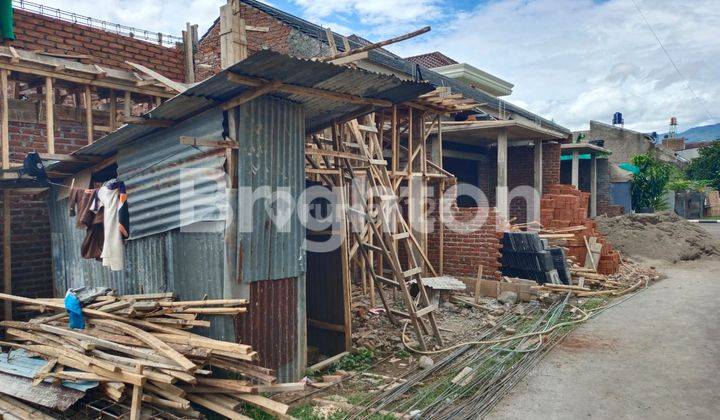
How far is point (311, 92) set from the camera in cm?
552

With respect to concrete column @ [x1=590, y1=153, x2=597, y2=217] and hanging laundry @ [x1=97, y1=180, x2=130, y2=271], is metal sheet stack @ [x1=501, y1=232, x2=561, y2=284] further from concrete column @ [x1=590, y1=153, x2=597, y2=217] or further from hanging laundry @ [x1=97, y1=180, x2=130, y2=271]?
concrete column @ [x1=590, y1=153, x2=597, y2=217]

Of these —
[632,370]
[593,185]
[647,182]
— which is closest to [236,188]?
[632,370]

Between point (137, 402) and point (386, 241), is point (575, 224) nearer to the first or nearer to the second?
point (386, 241)

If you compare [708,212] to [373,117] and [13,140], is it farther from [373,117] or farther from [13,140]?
[13,140]

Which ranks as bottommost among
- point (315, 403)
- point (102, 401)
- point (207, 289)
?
point (315, 403)

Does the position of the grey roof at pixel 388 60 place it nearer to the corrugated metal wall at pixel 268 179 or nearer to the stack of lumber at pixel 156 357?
the corrugated metal wall at pixel 268 179

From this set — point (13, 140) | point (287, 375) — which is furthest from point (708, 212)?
point (13, 140)

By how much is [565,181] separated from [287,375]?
58.3ft

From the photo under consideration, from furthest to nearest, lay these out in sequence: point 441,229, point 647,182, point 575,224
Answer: point 647,182
point 575,224
point 441,229

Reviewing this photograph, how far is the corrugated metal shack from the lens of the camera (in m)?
5.33

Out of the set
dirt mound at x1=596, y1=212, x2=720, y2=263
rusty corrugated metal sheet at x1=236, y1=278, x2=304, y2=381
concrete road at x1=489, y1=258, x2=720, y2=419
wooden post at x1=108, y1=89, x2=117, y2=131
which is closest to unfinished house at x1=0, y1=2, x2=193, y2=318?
wooden post at x1=108, y1=89, x2=117, y2=131

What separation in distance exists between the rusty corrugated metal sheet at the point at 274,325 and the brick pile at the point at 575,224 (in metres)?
8.76

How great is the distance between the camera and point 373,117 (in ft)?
32.6

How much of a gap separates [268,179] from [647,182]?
72.8 ft
